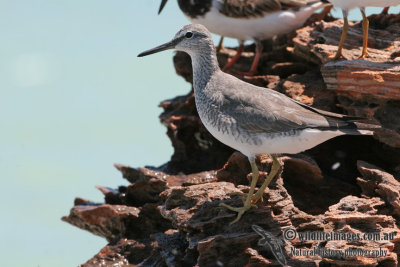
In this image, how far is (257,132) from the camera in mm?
5715

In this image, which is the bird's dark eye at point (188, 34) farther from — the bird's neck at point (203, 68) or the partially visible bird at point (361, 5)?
the partially visible bird at point (361, 5)

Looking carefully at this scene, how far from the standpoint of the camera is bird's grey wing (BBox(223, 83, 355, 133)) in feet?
18.6

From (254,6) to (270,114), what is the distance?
4.11 meters

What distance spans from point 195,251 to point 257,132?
4.37ft

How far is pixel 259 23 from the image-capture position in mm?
9461

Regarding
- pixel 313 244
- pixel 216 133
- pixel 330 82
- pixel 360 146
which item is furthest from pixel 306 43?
pixel 313 244

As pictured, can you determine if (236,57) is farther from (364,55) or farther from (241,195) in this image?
(241,195)

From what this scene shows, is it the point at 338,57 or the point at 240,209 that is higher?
the point at 338,57

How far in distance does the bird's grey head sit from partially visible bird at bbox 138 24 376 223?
14.2 inches

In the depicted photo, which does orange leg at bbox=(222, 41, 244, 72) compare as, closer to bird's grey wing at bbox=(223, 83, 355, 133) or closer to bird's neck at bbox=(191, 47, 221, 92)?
bird's neck at bbox=(191, 47, 221, 92)

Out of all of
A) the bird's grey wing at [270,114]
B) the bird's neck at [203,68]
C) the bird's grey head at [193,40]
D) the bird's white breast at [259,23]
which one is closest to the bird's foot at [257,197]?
the bird's grey wing at [270,114]

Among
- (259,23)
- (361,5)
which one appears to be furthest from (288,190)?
(259,23)

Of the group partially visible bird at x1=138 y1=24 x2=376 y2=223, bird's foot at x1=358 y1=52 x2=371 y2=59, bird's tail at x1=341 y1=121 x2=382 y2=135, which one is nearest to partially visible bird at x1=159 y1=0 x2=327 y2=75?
bird's foot at x1=358 y1=52 x2=371 y2=59

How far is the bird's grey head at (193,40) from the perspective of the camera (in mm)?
6281
